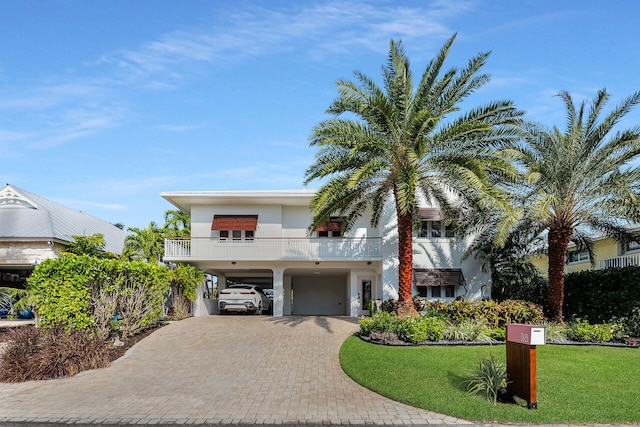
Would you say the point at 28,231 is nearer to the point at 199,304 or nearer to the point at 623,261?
the point at 199,304

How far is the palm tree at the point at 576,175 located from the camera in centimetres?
1752

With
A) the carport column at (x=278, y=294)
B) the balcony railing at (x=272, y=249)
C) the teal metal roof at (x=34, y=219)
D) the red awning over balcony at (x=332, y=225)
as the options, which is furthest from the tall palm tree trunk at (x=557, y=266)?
the teal metal roof at (x=34, y=219)

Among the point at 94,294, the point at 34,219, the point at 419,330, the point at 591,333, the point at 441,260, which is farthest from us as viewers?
the point at 34,219

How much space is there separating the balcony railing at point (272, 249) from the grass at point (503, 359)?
9264 millimetres

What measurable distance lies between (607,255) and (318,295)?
→ 1572 centimetres

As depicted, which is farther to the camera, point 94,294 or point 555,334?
point 555,334

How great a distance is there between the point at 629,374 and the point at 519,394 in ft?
12.7

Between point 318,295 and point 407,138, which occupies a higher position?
point 407,138

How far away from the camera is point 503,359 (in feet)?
42.8

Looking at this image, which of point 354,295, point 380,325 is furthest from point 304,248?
point 380,325

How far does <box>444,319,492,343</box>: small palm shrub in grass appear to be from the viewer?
15.4 m

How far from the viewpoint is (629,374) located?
11555 mm

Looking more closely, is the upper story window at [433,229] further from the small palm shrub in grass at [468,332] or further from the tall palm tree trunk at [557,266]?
the small palm shrub in grass at [468,332]

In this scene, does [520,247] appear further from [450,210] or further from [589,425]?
[589,425]
